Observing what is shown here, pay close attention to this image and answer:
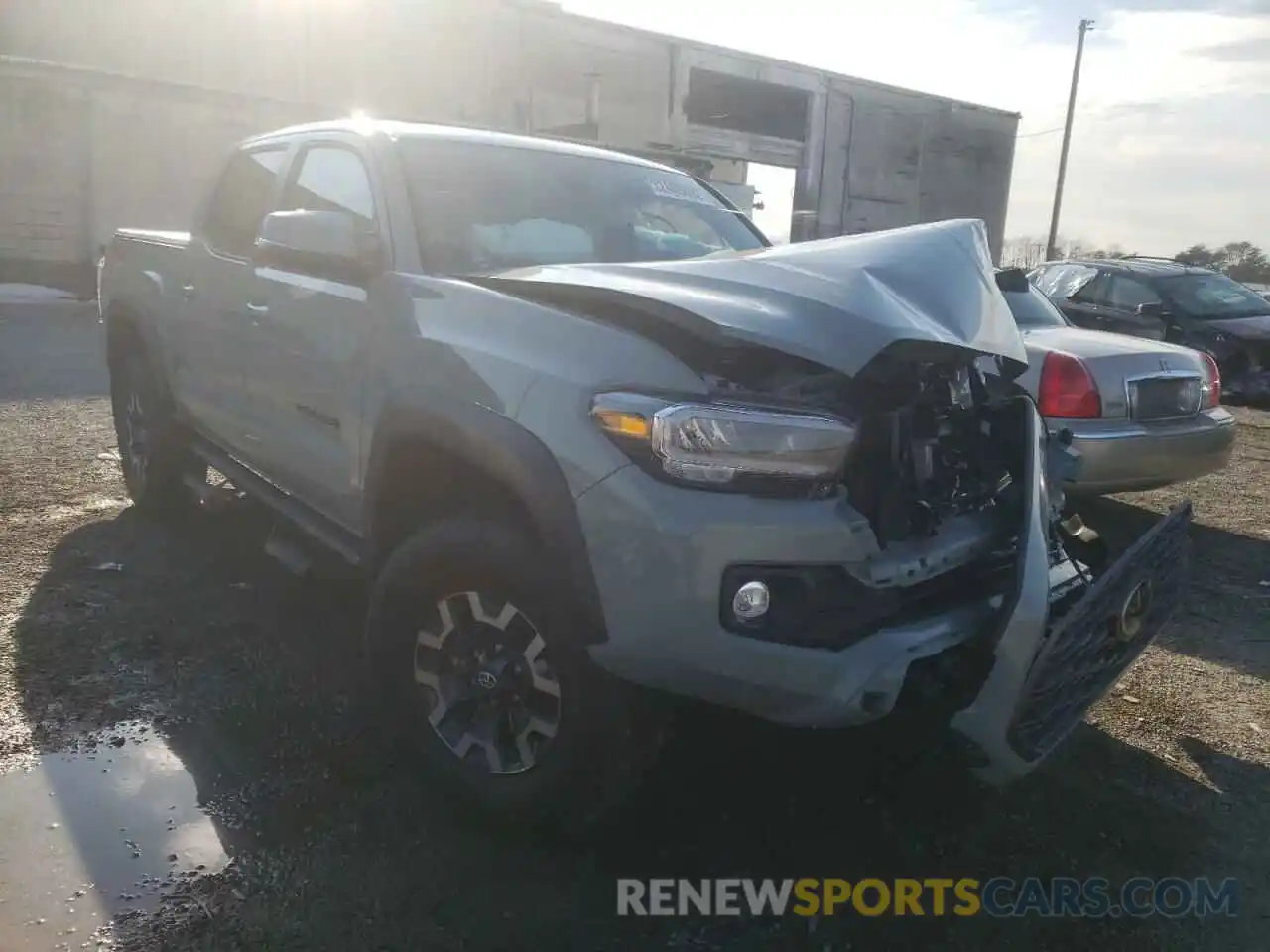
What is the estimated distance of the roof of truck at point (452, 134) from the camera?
3.48 meters

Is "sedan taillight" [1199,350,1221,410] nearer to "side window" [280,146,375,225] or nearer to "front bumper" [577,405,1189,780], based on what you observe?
"front bumper" [577,405,1189,780]

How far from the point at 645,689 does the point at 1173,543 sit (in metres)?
1.75

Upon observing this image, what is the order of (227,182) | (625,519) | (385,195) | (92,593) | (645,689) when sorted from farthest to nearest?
(227,182) → (92,593) → (385,195) → (645,689) → (625,519)

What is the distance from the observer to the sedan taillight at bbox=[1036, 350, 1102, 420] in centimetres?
523

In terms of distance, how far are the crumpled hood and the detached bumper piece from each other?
650 mm

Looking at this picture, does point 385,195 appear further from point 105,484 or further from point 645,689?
point 105,484

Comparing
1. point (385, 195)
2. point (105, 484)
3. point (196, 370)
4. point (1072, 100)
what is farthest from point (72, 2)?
point (1072, 100)

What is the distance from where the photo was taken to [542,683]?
Result: 7.99 ft

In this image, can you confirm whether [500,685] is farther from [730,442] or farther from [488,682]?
[730,442]

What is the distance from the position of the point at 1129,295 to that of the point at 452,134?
8745mm

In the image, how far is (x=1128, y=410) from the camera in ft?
17.3

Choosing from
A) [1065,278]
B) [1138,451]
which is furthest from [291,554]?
[1065,278]

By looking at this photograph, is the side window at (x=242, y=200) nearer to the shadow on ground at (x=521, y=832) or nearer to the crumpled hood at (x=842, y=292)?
the shadow on ground at (x=521, y=832)

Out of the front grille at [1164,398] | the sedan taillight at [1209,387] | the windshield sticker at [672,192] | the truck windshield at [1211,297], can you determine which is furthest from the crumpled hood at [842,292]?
the truck windshield at [1211,297]
